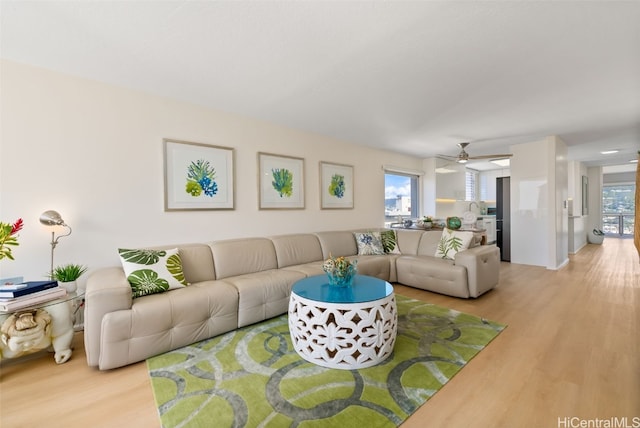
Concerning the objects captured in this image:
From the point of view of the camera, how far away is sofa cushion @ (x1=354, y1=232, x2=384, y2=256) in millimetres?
4336

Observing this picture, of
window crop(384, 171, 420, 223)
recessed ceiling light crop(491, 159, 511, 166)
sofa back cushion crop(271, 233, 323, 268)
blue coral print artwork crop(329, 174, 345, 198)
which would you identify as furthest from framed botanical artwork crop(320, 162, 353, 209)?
recessed ceiling light crop(491, 159, 511, 166)

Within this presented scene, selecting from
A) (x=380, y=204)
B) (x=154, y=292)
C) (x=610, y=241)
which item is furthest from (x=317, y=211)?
(x=610, y=241)

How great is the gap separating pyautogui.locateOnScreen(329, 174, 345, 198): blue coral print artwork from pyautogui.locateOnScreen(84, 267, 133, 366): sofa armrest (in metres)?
3.24

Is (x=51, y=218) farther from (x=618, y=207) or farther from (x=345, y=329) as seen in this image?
(x=618, y=207)

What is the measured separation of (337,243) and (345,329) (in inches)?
91.5

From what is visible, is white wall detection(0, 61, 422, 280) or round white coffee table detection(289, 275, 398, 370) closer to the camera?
round white coffee table detection(289, 275, 398, 370)

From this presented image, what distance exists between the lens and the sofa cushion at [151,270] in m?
2.30

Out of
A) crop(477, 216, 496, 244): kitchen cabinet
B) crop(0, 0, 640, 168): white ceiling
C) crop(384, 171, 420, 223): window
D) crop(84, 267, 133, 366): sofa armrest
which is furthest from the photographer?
crop(477, 216, 496, 244): kitchen cabinet

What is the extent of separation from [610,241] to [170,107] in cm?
1194

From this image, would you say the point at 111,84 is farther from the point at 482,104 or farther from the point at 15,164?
the point at 482,104

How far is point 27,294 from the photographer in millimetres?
1869

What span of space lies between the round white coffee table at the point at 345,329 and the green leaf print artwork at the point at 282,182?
2111 millimetres

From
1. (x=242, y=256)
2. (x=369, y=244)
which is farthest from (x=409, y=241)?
(x=242, y=256)

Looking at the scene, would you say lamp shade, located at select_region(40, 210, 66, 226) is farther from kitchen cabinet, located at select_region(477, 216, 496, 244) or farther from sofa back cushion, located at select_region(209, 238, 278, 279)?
kitchen cabinet, located at select_region(477, 216, 496, 244)
